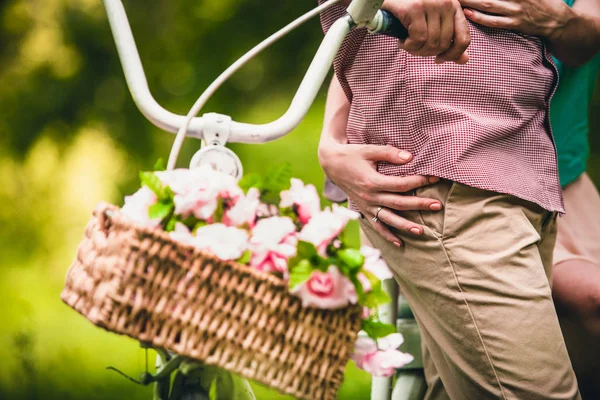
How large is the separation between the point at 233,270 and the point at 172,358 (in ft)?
0.66

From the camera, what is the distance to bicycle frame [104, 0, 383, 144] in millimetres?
893

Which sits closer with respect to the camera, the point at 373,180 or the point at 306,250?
the point at 306,250

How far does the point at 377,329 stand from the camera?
33.2 inches

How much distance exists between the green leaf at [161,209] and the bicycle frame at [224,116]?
0.15 meters

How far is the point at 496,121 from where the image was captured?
3.85 ft

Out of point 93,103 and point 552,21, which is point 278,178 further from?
point 93,103

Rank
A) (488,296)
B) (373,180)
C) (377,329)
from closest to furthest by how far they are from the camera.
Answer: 1. (377,329)
2. (488,296)
3. (373,180)

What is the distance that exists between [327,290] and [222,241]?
0.13 meters

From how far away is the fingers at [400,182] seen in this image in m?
1.18

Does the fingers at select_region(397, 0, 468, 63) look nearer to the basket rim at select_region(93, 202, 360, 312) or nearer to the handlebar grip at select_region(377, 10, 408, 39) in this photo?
the handlebar grip at select_region(377, 10, 408, 39)

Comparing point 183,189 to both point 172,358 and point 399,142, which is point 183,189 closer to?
point 172,358

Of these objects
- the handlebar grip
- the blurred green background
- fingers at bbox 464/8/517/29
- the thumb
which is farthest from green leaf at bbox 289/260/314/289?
the blurred green background

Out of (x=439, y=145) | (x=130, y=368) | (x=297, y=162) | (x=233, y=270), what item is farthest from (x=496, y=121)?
(x=297, y=162)

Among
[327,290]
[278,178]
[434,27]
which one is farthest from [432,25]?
[327,290]
